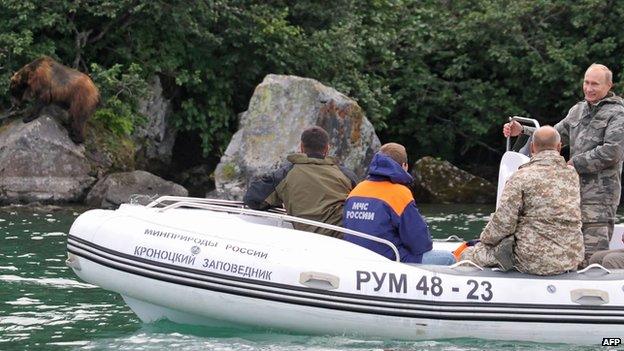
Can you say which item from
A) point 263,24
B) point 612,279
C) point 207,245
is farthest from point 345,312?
point 263,24

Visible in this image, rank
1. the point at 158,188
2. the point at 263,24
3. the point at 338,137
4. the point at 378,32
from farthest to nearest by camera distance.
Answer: the point at 378,32, the point at 263,24, the point at 338,137, the point at 158,188

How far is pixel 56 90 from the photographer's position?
1920cm

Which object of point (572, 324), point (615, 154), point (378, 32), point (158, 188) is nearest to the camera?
point (572, 324)

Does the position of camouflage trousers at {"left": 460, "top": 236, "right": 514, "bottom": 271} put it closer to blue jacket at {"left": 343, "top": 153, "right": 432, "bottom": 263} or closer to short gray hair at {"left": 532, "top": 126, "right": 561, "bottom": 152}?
blue jacket at {"left": 343, "top": 153, "right": 432, "bottom": 263}

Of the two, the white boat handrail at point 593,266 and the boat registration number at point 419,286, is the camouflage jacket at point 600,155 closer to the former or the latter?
the white boat handrail at point 593,266

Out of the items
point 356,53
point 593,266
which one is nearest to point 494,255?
point 593,266

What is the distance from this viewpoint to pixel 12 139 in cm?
1877

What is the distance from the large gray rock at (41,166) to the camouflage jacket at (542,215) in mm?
11331

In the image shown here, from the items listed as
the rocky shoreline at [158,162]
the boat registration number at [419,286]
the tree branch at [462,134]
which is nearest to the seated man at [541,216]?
the boat registration number at [419,286]

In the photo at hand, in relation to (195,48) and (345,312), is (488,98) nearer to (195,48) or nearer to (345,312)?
(195,48)

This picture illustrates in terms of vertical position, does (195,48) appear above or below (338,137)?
above

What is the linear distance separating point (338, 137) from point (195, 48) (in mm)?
3611

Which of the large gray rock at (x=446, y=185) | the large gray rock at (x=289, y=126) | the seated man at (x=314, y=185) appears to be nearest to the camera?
the seated man at (x=314, y=185)

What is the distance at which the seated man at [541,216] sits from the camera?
8258 mm
